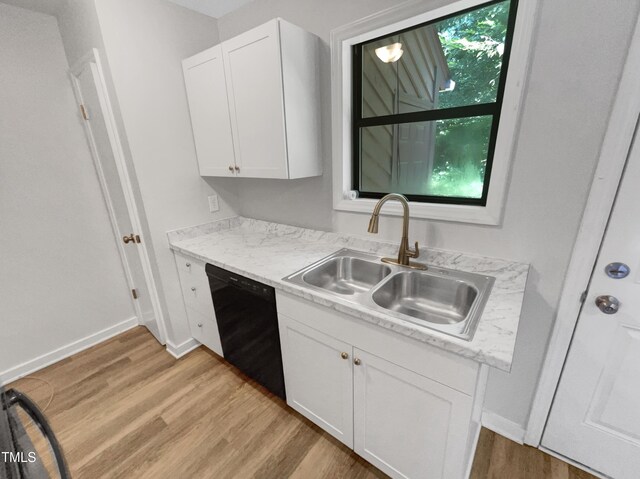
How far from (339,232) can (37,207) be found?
81.5 inches

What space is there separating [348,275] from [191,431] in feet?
Result: 4.02

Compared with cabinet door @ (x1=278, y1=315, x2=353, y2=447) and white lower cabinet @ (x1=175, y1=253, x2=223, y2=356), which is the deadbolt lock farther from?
white lower cabinet @ (x1=175, y1=253, x2=223, y2=356)

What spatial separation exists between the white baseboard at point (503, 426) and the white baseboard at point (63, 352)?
9.13ft

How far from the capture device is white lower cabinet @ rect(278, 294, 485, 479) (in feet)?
3.04

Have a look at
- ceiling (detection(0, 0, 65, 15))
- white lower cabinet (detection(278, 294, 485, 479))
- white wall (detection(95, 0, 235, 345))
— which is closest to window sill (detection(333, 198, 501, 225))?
white lower cabinet (detection(278, 294, 485, 479))

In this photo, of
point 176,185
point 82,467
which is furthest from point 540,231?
point 82,467

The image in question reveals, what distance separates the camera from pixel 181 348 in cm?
213

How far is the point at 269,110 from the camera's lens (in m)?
1.47

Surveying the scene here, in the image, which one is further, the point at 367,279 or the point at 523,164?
the point at 367,279

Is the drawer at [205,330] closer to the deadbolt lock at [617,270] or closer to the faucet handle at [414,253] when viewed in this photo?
the faucet handle at [414,253]

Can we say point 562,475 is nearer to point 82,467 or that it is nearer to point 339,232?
point 339,232

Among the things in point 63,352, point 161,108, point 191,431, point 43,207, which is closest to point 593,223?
point 191,431

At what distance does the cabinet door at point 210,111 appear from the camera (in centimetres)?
165

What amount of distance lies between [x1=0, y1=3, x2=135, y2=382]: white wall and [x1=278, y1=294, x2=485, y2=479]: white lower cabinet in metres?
1.84
